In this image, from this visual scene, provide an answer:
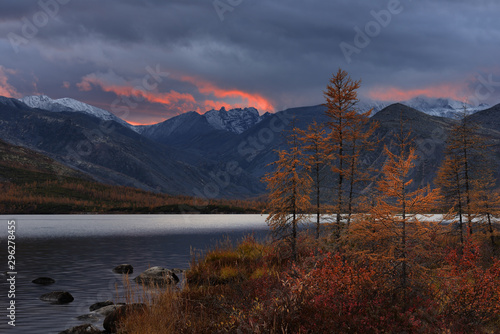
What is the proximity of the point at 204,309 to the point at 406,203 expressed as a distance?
685 centimetres

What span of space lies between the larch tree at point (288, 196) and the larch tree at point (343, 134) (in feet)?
12.3

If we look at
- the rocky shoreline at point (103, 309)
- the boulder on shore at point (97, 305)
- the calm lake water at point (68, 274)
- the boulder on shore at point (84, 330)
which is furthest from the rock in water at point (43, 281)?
the boulder on shore at point (84, 330)

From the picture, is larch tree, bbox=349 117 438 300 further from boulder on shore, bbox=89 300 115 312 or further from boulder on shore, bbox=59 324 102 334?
boulder on shore, bbox=89 300 115 312

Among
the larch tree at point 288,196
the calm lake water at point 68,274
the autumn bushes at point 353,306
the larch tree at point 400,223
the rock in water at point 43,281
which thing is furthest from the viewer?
the rock in water at point 43,281

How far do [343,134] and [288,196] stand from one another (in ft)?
23.0

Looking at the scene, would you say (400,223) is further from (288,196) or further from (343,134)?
(343,134)

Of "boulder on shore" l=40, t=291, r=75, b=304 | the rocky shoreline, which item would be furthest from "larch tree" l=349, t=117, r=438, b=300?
"boulder on shore" l=40, t=291, r=75, b=304

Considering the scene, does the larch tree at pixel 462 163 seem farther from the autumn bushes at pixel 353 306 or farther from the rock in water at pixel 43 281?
the rock in water at pixel 43 281

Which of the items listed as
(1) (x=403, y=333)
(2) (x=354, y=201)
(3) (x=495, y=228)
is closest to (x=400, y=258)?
(1) (x=403, y=333)

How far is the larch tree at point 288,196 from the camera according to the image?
64.1 ft

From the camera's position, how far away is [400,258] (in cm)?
1028

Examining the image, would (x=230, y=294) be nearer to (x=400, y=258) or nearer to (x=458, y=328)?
(x=400, y=258)

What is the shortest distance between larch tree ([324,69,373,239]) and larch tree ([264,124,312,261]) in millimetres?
3740

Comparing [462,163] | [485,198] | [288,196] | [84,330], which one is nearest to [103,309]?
[84,330]
